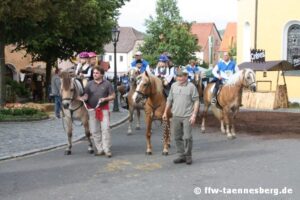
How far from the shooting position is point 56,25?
24.6 m

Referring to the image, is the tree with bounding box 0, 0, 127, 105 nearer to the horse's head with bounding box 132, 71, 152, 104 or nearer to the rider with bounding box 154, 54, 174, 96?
the rider with bounding box 154, 54, 174, 96

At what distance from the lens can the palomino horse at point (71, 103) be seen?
39.8ft

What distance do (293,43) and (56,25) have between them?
15354 mm

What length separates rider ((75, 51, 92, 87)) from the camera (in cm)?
1331

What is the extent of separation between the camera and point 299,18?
32.8m

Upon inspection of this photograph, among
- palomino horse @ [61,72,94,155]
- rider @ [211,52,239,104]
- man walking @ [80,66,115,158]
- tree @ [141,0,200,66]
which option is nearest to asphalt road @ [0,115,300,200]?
man walking @ [80,66,115,158]

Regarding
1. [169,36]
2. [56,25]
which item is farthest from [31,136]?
[169,36]

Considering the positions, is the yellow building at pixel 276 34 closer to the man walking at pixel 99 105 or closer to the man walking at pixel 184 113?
the man walking at pixel 99 105

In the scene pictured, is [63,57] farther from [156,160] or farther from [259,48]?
[156,160]

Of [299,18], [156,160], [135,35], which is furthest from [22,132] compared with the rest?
[135,35]

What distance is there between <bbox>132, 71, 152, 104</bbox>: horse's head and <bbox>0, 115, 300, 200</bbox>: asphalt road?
50.0 inches

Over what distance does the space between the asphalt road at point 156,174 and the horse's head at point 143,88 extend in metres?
1.27

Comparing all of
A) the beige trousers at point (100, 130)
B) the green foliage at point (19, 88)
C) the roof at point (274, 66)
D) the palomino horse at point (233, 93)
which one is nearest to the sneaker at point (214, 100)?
the palomino horse at point (233, 93)

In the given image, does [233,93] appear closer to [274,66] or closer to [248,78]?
[248,78]
